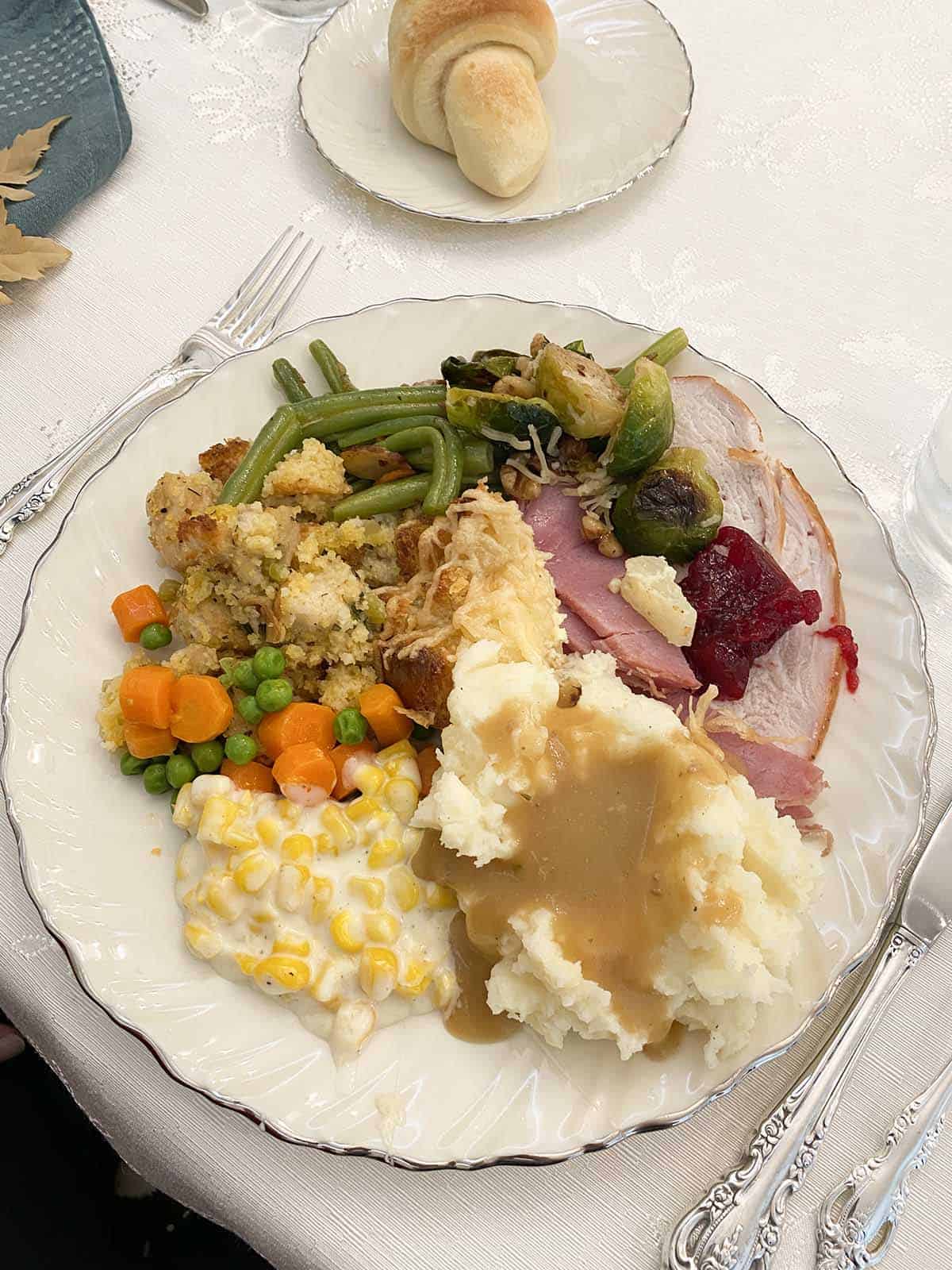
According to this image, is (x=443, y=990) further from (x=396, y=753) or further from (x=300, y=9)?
(x=300, y=9)

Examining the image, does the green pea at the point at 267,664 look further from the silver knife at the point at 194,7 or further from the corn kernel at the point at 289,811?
the silver knife at the point at 194,7

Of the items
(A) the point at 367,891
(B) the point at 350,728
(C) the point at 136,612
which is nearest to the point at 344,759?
(B) the point at 350,728

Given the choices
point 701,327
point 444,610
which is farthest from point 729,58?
point 444,610

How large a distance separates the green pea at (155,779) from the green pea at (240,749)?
0.58 feet

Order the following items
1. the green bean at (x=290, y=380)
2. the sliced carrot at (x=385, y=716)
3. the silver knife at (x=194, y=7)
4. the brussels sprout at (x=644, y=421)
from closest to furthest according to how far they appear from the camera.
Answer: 1. the sliced carrot at (x=385, y=716)
2. the brussels sprout at (x=644, y=421)
3. the green bean at (x=290, y=380)
4. the silver knife at (x=194, y=7)

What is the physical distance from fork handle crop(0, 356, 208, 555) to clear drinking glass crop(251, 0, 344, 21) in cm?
194

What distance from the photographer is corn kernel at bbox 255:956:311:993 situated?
7.57ft

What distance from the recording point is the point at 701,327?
3.69 m

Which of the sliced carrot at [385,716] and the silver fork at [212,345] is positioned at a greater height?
the silver fork at [212,345]

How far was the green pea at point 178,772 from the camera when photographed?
2652 millimetres

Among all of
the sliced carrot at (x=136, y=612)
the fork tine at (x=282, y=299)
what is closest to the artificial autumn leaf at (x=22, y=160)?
the fork tine at (x=282, y=299)

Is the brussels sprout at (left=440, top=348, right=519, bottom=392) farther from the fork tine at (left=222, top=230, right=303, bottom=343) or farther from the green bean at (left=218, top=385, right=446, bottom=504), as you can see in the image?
the fork tine at (left=222, top=230, right=303, bottom=343)

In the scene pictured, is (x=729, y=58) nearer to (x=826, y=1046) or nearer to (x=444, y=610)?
(x=444, y=610)

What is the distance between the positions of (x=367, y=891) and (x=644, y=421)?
5.00ft
